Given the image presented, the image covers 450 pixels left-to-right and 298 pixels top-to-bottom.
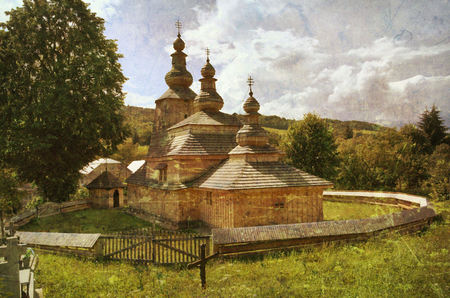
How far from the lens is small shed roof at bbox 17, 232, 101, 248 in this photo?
1141 cm

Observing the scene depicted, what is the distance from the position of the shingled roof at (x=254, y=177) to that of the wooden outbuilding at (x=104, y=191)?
575 inches

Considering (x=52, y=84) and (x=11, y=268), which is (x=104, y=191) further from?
(x=11, y=268)

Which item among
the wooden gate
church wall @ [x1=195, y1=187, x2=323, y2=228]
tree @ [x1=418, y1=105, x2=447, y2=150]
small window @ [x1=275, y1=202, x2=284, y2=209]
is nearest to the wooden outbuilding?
church wall @ [x1=195, y1=187, x2=323, y2=228]

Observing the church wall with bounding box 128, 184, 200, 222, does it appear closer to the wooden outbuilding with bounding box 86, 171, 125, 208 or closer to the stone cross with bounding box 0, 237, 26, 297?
the wooden outbuilding with bounding box 86, 171, 125, 208

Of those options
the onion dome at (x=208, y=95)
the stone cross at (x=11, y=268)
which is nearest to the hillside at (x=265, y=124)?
the onion dome at (x=208, y=95)

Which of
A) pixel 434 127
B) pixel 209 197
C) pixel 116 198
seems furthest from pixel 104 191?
pixel 434 127

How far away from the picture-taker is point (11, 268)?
5.43 m

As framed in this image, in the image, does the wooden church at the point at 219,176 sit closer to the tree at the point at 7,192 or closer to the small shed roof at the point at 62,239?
the small shed roof at the point at 62,239

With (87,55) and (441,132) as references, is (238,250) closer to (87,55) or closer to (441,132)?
(87,55)

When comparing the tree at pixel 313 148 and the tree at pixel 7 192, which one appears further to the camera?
the tree at pixel 313 148

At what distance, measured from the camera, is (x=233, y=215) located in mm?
15336

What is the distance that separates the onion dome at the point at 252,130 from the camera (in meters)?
17.8

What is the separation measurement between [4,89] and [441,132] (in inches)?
1897

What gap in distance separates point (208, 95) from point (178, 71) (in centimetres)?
522
